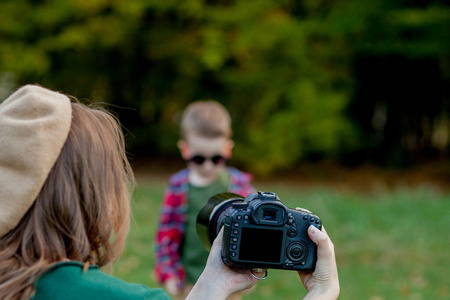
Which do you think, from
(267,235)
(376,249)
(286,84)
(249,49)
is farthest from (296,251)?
(249,49)

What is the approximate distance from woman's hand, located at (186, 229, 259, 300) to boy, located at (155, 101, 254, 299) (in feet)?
5.51

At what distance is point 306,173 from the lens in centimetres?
1464

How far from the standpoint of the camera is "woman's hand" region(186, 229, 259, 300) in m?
1.75

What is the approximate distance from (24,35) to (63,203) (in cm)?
1089

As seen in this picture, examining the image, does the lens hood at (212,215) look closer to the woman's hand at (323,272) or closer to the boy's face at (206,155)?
the woman's hand at (323,272)

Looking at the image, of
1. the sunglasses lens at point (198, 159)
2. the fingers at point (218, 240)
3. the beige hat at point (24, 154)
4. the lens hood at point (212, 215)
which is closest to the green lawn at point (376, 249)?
the sunglasses lens at point (198, 159)

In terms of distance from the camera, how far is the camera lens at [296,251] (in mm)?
1836

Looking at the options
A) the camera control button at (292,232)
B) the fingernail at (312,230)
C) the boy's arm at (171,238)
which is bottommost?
the boy's arm at (171,238)

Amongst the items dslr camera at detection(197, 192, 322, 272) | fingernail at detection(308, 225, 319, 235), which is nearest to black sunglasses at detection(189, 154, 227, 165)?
dslr camera at detection(197, 192, 322, 272)

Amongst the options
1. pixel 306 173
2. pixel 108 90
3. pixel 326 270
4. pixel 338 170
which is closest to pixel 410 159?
pixel 338 170

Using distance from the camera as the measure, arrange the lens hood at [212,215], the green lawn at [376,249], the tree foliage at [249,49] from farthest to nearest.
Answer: the tree foliage at [249,49] → the green lawn at [376,249] → the lens hood at [212,215]

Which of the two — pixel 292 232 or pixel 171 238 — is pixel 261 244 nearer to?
pixel 292 232

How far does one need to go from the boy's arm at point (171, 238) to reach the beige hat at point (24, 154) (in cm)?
216

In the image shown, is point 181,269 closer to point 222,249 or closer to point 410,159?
point 222,249
